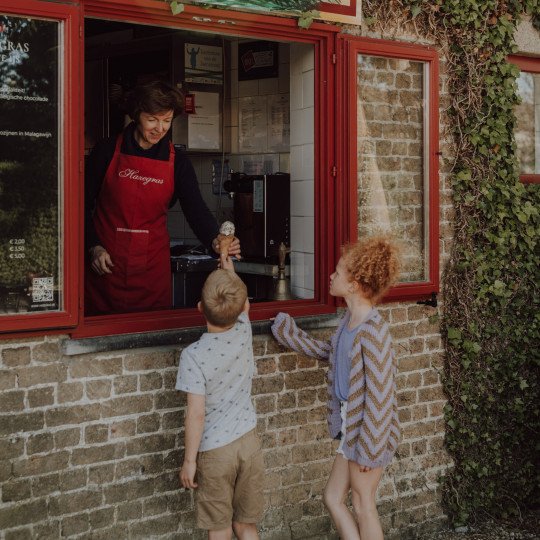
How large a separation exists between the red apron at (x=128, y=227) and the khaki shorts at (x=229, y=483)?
1449 mm

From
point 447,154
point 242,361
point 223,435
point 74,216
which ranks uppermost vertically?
point 447,154

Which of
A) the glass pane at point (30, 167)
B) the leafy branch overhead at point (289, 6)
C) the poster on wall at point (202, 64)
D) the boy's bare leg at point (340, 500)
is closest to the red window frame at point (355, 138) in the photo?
the leafy branch overhead at point (289, 6)

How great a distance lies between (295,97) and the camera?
240 inches

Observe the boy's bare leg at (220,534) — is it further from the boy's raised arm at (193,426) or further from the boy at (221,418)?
the boy's raised arm at (193,426)

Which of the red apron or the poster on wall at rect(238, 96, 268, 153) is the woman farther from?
the poster on wall at rect(238, 96, 268, 153)

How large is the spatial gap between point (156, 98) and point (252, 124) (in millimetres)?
2168

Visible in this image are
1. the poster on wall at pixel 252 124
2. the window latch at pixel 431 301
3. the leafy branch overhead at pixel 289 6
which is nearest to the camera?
the leafy branch overhead at pixel 289 6

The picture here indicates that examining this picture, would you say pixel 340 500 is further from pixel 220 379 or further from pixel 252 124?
pixel 252 124

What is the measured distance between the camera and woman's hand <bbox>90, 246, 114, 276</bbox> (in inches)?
217

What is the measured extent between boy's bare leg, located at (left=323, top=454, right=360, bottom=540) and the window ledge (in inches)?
38.4

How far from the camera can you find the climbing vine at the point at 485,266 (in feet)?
21.2

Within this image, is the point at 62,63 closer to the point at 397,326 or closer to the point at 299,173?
the point at 299,173

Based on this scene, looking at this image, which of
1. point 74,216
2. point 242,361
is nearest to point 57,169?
point 74,216

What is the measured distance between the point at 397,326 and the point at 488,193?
1.13m
